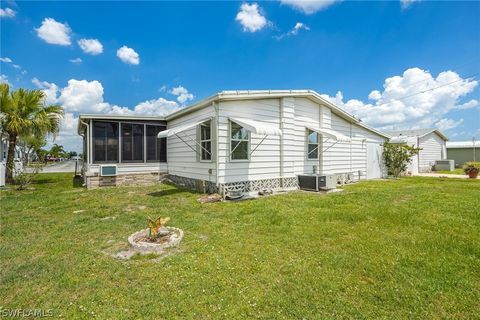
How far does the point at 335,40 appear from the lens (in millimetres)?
11969

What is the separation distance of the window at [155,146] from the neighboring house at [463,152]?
31072 mm

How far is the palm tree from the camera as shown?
10727 millimetres

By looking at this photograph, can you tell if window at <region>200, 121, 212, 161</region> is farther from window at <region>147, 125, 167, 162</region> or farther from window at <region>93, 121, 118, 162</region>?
window at <region>93, 121, 118, 162</region>

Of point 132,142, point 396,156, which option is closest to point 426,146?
point 396,156

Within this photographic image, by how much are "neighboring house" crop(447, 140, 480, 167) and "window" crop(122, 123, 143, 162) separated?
3221cm

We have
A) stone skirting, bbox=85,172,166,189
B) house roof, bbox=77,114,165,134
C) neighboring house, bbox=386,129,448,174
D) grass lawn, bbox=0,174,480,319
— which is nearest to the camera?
grass lawn, bbox=0,174,480,319

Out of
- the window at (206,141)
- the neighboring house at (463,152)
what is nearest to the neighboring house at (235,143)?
the window at (206,141)

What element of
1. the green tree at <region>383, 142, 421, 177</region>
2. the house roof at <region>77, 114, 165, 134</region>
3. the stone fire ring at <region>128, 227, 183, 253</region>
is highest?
the house roof at <region>77, 114, 165, 134</region>

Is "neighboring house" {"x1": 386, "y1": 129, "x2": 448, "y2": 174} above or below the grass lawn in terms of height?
above

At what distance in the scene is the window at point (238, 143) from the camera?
8.02 metres

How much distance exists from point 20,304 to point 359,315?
11.3ft

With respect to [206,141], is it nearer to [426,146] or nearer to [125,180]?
[125,180]

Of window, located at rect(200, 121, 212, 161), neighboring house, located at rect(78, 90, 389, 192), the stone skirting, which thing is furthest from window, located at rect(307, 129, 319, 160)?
the stone skirting

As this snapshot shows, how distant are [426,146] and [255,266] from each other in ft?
77.9
